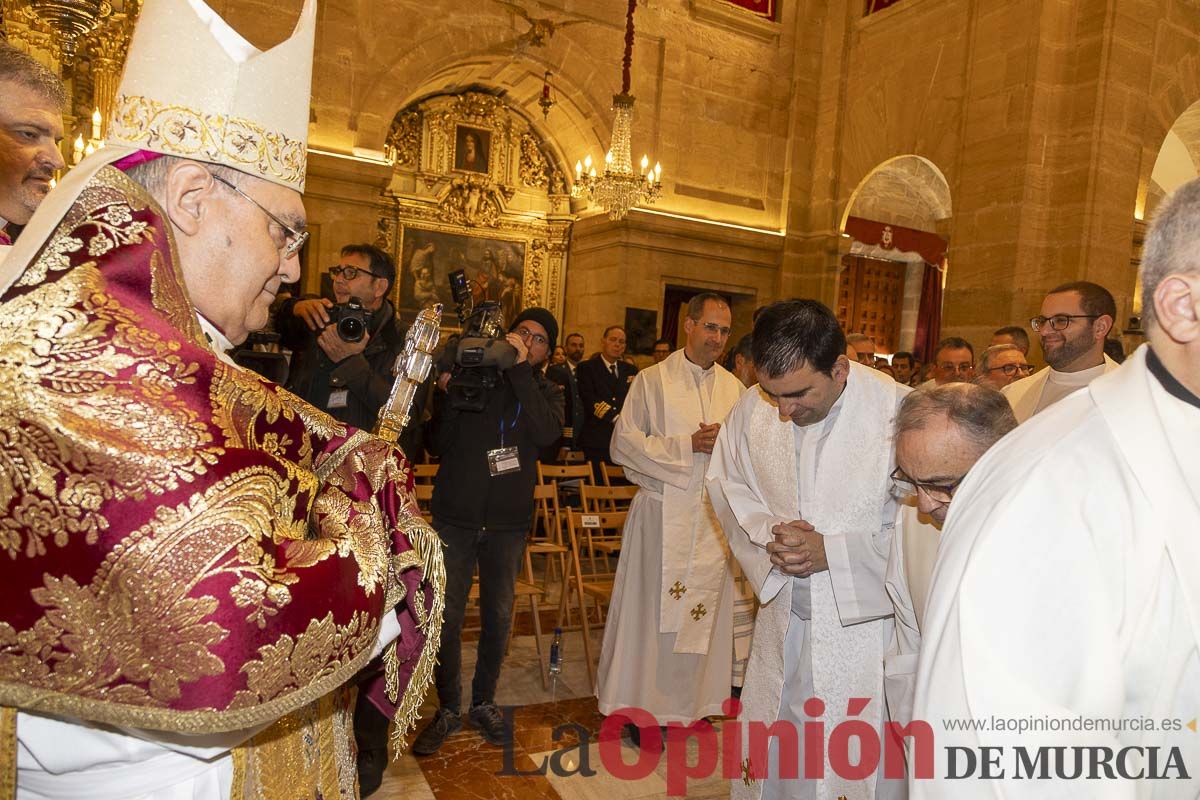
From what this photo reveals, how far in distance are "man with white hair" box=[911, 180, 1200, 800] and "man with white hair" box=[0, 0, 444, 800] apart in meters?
0.82

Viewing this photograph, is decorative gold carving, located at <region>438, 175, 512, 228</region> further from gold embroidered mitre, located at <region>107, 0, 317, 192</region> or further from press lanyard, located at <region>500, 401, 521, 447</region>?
gold embroidered mitre, located at <region>107, 0, 317, 192</region>

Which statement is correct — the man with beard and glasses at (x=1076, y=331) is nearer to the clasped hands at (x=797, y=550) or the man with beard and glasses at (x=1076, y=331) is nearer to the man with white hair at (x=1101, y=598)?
the clasped hands at (x=797, y=550)

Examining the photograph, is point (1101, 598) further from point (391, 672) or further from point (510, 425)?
point (510, 425)

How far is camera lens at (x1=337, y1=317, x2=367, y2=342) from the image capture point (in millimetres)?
2930

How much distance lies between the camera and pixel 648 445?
4250 millimetres

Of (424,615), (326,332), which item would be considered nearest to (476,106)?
(326,332)

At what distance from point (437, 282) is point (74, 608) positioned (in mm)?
12227

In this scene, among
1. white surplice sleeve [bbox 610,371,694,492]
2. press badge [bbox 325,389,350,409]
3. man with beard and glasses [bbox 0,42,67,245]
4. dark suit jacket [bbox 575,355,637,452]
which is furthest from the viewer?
dark suit jacket [bbox 575,355,637,452]

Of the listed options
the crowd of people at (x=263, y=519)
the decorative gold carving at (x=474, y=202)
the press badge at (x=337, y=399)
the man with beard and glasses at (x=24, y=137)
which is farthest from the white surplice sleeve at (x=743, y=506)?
the decorative gold carving at (x=474, y=202)

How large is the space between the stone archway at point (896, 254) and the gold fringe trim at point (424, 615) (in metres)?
11.8

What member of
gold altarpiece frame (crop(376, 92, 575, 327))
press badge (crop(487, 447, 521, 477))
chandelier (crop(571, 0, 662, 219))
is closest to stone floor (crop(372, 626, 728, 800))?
press badge (crop(487, 447, 521, 477))

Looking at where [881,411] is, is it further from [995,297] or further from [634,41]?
[634,41]

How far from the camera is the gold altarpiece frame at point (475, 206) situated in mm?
12508

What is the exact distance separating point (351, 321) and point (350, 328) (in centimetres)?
3
